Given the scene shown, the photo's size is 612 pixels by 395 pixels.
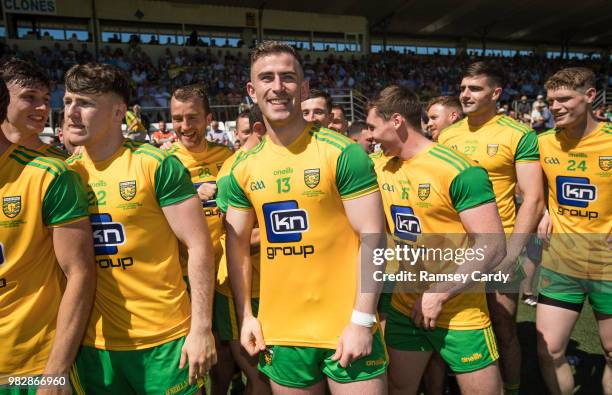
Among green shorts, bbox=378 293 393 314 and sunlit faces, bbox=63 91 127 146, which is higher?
sunlit faces, bbox=63 91 127 146

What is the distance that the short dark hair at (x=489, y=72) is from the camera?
157 inches

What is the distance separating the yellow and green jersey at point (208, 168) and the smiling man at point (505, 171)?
2192 mm

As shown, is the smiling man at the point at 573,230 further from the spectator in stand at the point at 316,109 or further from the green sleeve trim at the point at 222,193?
the green sleeve trim at the point at 222,193

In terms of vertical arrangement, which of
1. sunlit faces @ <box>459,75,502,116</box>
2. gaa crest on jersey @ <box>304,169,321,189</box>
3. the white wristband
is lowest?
the white wristband

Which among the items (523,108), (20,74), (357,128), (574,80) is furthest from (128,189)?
(523,108)

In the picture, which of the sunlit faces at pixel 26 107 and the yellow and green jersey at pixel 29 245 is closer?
the yellow and green jersey at pixel 29 245

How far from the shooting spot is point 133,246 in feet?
7.48

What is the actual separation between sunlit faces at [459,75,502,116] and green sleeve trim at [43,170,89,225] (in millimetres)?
3293

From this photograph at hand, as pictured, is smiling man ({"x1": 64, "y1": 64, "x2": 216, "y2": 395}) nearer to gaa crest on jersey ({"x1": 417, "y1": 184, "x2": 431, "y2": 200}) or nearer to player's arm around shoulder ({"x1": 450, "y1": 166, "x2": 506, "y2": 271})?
gaa crest on jersey ({"x1": 417, "y1": 184, "x2": 431, "y2": 200})

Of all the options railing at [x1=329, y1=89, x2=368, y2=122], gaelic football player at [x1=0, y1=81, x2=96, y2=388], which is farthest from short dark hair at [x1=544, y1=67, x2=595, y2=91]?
railing at [x1=329, y1=89, x2=368, y2=122]

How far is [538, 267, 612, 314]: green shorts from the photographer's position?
10.8 feet

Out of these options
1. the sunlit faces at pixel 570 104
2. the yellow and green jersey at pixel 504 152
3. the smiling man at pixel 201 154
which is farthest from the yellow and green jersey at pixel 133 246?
→ the sunlit faces at pixel 570 104

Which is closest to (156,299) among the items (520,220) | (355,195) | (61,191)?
(61,191)

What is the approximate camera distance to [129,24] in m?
25.5
